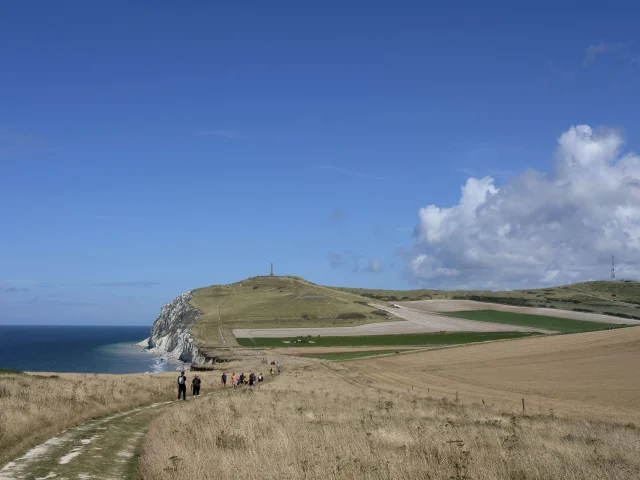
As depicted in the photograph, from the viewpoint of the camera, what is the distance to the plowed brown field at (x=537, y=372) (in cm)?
4100

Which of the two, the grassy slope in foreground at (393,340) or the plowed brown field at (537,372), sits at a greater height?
the plowed brown field at (537,372)

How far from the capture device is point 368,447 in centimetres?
1448

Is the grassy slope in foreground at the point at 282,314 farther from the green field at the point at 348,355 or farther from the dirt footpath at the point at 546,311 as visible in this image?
the green field at the point at 348,355

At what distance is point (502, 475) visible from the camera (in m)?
11.4

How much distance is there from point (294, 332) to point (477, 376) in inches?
3184

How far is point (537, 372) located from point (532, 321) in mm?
98473

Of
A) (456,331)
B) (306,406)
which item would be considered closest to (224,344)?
(456,331)

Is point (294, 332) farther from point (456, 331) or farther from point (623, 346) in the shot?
point (623, 346)

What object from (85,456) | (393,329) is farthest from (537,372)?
(393,329)

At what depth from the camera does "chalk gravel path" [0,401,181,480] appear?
1226 centimetres

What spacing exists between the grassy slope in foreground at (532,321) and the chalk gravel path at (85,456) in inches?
4901

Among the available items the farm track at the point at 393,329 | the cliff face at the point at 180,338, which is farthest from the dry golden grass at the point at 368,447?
the farm track at the point at 393,329

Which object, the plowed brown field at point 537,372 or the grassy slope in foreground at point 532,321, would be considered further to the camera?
the grassy slope in foreground at point 532,321

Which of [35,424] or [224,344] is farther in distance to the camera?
[224,344]
